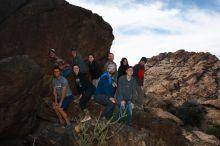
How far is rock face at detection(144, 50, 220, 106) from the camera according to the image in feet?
152

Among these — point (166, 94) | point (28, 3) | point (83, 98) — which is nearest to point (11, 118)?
point (83, 98)

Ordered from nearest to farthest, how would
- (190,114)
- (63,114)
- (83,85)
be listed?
(63,114) → (83,85) → (190,114)

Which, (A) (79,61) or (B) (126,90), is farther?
(A) (79,61)

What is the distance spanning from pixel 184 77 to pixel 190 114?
12474 millimetres

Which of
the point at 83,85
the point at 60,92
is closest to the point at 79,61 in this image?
the point at 83,85

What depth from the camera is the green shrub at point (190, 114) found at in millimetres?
36656

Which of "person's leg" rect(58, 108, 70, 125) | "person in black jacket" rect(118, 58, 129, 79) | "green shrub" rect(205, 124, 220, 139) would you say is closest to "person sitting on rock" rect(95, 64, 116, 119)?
"person's leg" rect(58, 108, 70, 125)

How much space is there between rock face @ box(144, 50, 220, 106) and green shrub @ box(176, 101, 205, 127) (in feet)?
15.6

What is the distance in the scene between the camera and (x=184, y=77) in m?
49.1

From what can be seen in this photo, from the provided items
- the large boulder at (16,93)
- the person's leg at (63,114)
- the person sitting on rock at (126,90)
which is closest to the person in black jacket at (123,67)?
the person sitting on rock at (126,90)

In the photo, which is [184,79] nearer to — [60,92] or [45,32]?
[45,32]

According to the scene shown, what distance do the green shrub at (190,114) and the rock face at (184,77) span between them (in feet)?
15.6

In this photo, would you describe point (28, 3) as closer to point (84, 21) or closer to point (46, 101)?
point (84, 21)

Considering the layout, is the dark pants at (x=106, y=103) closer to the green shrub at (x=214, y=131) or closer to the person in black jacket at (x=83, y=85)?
the person in black jacket at (x=83, y=85)
